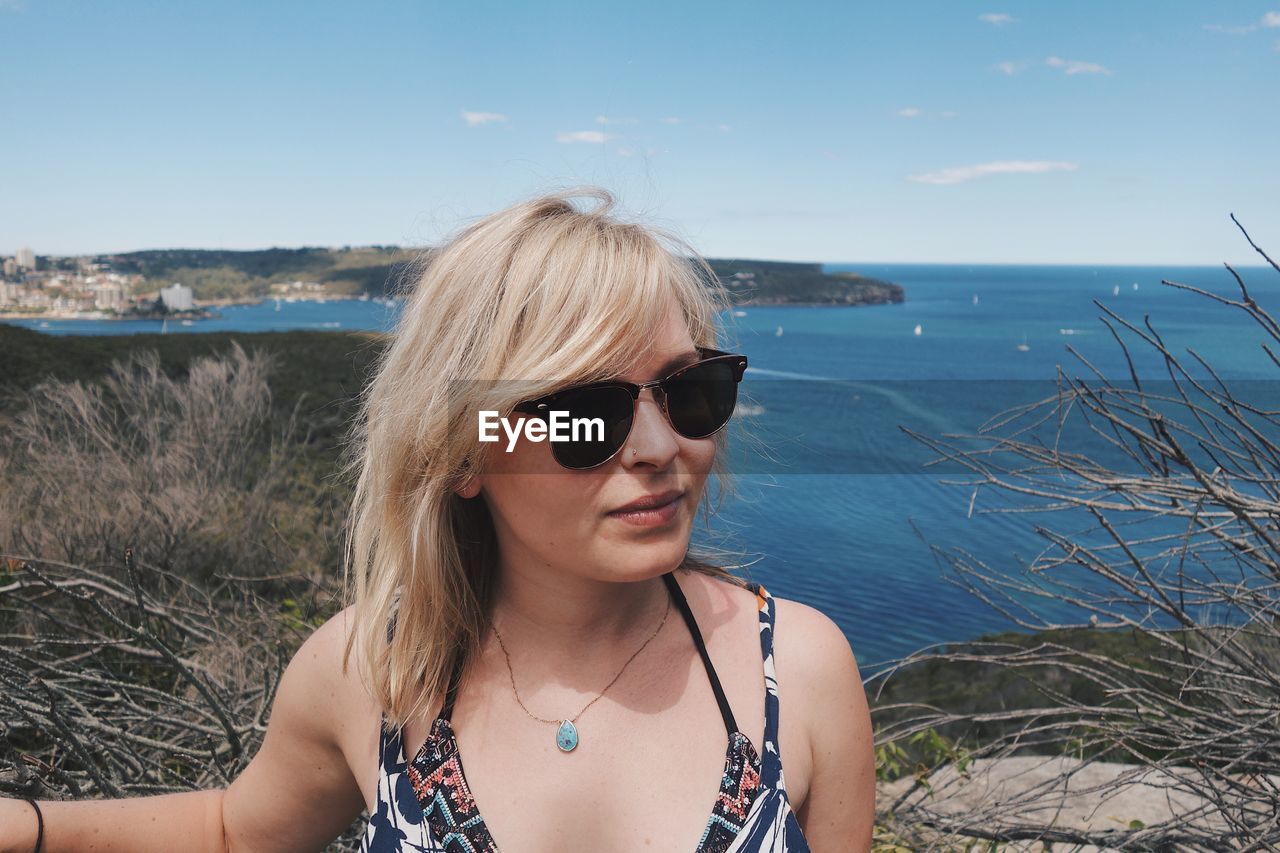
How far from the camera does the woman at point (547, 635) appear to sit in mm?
1092

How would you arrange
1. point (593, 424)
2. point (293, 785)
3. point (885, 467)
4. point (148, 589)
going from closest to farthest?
point (593, 424), point (293, 785), point (148, 589), point (885, 467)

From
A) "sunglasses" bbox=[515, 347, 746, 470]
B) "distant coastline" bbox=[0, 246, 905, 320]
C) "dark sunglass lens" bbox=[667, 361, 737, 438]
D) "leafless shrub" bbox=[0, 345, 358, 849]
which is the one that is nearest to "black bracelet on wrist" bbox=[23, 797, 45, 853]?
"leafless shrub" bbox=[0, 345, 358, 849]

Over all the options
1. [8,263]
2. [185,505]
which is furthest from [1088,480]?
[8,263]

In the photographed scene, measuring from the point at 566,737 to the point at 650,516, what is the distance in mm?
334

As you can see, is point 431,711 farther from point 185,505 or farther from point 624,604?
point 185,505

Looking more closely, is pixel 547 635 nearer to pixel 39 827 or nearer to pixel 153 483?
pixel 39 827

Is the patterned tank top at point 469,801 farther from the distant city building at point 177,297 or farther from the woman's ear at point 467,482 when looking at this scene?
the distant city building at point 177,297

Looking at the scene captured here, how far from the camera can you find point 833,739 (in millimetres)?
1208

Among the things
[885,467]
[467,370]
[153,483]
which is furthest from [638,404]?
[885,467]

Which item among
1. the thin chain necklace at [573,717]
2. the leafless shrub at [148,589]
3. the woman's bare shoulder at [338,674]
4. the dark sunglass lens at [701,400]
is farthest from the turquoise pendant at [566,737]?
the leafless shrub at [148,589]

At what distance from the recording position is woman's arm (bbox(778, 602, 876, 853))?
121 centimetres

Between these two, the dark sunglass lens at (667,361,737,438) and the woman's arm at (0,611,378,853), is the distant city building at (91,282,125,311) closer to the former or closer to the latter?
the woman's arm at (0,611,378,853)

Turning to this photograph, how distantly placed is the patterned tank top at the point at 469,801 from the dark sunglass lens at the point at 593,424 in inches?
14.3

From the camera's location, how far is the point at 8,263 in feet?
65.9
